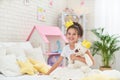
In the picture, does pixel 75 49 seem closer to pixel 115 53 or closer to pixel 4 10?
pixel 4 10

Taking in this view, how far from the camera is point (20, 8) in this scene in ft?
14.4

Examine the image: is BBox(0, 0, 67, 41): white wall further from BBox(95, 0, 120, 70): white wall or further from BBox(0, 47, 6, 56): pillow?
BBox(95, 0, 120, 70): white wall

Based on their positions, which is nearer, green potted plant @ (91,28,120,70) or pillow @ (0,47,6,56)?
pillow @ (0,47,6,56)

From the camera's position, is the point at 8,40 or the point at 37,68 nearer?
the point at 37,68

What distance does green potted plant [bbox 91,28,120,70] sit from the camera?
5.39 meters

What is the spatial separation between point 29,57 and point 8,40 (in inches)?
28.6

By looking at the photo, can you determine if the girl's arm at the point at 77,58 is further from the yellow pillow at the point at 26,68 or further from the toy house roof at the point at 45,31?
the toy house roof at the point at 45,31

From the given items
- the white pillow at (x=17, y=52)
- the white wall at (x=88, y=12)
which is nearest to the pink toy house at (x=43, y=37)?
the white pillow at (x=17, y=52)

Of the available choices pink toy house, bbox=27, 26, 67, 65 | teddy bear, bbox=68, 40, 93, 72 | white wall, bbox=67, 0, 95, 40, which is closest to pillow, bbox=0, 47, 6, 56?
teddy bear, bbox=68, 40, 93, 72

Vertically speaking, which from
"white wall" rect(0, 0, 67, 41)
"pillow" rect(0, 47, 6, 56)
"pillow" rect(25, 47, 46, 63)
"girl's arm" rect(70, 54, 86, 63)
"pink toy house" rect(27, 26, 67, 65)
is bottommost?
"pillow" rect(25, 47, 46, 63)

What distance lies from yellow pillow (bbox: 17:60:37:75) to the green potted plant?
2.55 metres

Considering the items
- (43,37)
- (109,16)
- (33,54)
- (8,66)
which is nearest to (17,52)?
(33,54)

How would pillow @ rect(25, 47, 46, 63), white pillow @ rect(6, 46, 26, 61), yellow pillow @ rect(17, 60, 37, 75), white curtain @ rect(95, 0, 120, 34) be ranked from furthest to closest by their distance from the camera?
1. white curtain @ rect(95, 0, 120, 34)
2. pillow @ rect(25, 47, 46, 63)
3. white pillow @ rect(6, 46, 26, 61)
4. yellow pillow @ rect(17, 60, 37, 75)

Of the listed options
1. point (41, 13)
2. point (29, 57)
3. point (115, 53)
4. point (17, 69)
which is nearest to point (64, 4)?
point (41, 13)
